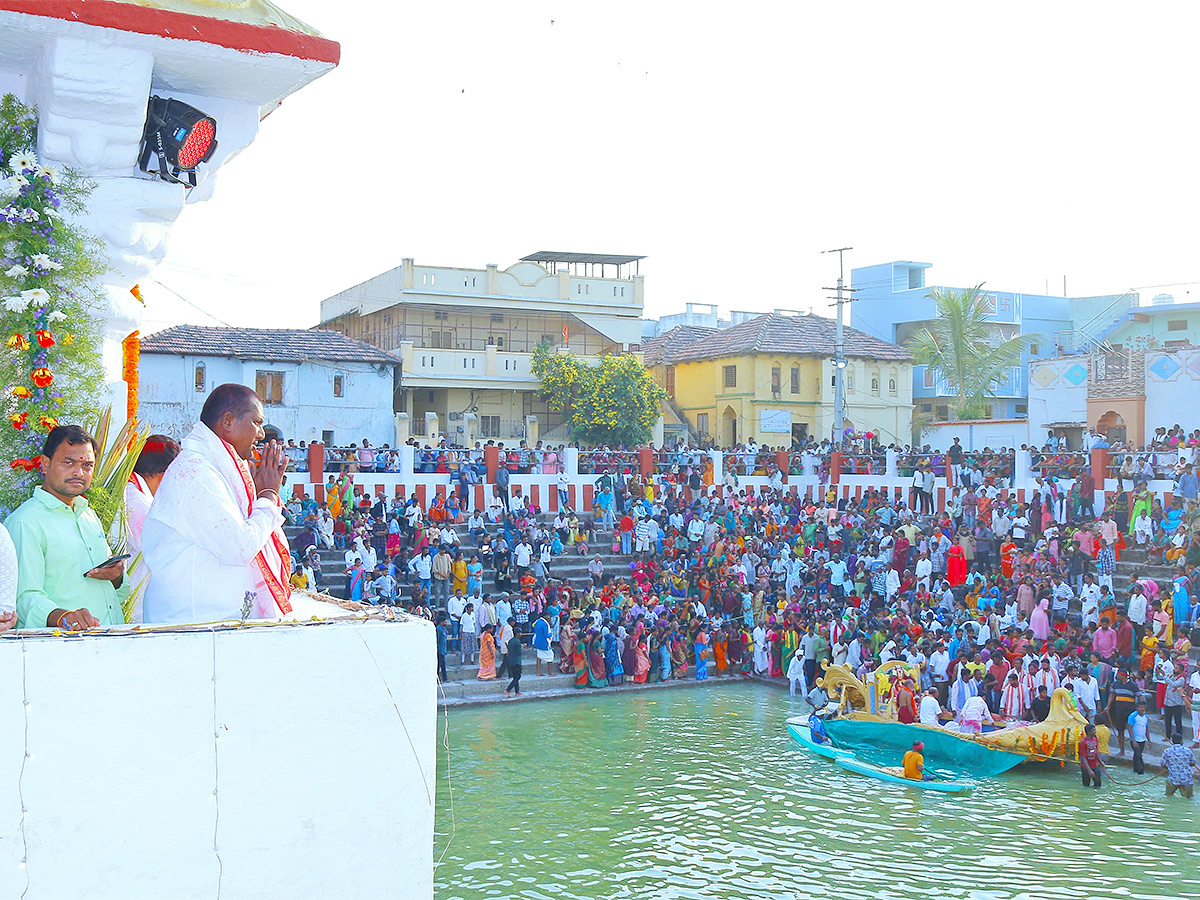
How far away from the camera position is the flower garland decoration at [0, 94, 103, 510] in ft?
18.7

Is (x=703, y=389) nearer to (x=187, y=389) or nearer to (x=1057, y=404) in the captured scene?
(x=1057, y=404)

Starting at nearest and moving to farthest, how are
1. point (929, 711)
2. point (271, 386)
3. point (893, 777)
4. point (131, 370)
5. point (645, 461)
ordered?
point (131, 370) < point (893, 777) < point (929, 711) < point (645, 461) < point (271, 386)

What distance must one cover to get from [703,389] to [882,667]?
25.7 metres

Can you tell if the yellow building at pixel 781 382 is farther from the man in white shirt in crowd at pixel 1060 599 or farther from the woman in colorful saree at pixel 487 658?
the woman in colorful saree at pixel 487 658

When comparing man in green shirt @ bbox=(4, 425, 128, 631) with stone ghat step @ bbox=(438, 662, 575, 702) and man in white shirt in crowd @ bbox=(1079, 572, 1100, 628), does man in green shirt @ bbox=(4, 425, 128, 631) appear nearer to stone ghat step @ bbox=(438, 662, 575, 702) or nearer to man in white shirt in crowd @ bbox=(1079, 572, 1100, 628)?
stone ghat step @ bbox=(438, 662, 575, 702)

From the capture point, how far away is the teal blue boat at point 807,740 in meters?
15.2

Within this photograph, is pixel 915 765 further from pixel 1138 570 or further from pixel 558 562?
pixel 558 562

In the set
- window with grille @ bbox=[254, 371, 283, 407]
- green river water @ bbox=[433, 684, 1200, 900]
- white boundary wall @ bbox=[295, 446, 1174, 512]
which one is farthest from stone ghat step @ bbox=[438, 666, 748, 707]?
window with grille @ bbox=[254, 371, 283, 407]

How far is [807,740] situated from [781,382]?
83.3 feet

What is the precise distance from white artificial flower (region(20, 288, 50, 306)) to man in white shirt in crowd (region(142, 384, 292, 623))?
5.64 ft

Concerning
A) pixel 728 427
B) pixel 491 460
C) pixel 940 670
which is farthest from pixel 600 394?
pixel 940 670

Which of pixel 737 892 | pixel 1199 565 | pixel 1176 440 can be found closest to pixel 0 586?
pixel 737 892

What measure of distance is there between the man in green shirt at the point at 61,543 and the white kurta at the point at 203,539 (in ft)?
1.37

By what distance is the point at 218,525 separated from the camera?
4.37 meters
